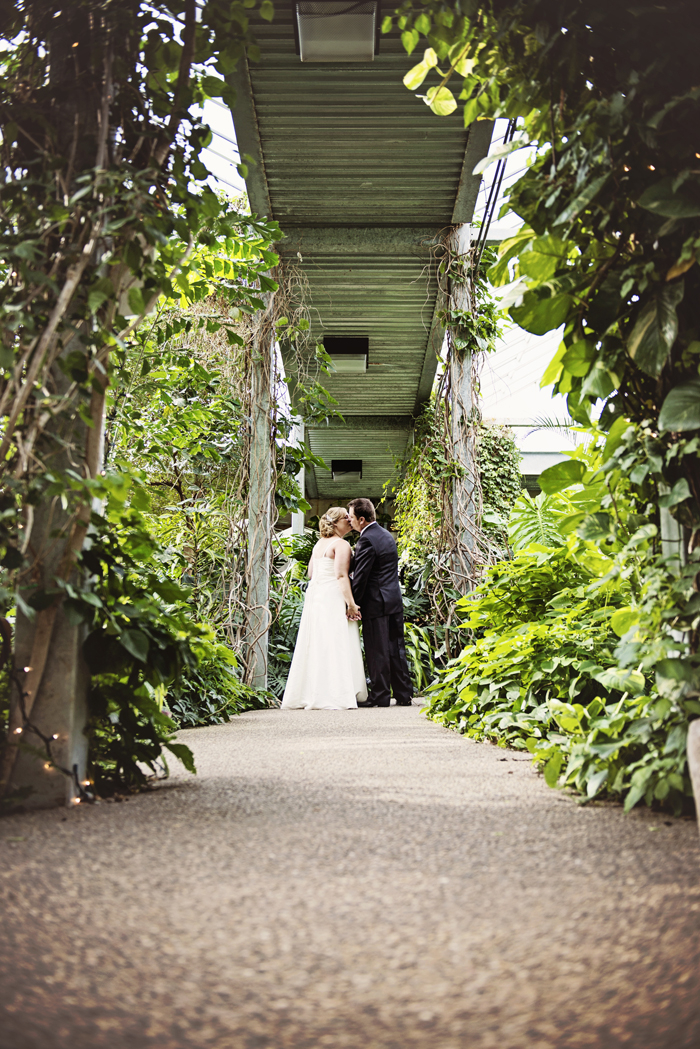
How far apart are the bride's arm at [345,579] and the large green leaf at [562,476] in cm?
432

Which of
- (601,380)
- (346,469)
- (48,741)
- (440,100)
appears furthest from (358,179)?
(346,469)

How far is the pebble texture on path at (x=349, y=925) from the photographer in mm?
865

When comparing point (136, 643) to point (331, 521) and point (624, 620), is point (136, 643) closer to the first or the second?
point (624, 620)

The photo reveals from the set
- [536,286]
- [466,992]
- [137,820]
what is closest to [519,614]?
[536,286]

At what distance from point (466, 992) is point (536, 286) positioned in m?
1.58

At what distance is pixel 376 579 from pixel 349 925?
5.40 m

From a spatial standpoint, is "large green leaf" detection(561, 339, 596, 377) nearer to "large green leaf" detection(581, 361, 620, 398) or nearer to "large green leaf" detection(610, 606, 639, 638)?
"large green leaf" detection(581, 361, 620, 398)

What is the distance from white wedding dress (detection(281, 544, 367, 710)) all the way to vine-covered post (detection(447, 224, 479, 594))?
1.06m

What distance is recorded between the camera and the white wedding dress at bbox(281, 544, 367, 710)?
604 cm

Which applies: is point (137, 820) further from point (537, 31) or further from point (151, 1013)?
point (537, 31)

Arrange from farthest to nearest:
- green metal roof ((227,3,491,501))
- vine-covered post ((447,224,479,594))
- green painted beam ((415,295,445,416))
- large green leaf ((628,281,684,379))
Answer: green painted beam ((415,295,445,416)), vine-covered post ((447,224,479,594)), green metal roof ((227,3,491,501)), large green leaf ((628,281,684,379))

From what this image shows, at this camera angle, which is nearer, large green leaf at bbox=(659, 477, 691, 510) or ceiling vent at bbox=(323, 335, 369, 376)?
large green leaf at bbox=(659, 477, 691, 510)

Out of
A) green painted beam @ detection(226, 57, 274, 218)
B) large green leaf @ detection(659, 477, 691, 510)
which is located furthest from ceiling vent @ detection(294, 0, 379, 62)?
large green leaf @ detection(659, 477, 691, 510)

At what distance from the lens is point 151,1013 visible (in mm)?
889
